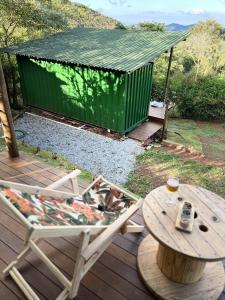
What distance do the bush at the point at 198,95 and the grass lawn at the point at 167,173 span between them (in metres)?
6.65

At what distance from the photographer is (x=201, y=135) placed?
34.6 ft

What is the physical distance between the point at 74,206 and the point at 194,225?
118 centimetres

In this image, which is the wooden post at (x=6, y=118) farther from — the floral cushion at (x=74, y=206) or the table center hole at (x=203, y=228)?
the table center hole at (x=203, y=228)

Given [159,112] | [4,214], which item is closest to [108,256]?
[4,214]

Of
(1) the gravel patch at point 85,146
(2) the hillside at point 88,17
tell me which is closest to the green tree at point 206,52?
(2) the hillside at point 88,17

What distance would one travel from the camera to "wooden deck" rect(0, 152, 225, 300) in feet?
7.82

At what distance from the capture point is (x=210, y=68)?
17.6m

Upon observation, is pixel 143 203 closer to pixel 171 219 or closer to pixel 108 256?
pixel 171 219

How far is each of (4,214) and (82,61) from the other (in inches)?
194

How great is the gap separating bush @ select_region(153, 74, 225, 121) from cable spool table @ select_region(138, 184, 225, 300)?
33.7 ft

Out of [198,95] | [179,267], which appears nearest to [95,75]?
[179,267]

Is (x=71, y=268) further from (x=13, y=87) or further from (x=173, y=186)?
(x=13, y=87)

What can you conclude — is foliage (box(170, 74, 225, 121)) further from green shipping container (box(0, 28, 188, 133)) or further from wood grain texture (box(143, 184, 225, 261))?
wood grain texture (box(143, 184, 225, 261))

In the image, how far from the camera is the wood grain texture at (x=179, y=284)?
2391 millimetres
